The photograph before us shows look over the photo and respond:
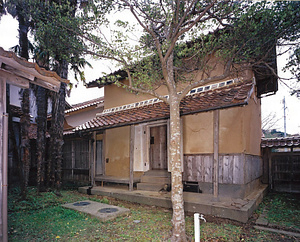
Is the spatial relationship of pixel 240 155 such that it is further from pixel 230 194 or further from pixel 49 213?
pixel 49 213

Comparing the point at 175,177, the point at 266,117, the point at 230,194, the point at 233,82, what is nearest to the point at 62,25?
the point at 175,177

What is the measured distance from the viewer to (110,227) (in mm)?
4672

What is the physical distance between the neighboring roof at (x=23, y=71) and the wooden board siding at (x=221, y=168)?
4.90m

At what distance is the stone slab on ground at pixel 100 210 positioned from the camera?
5.23 m

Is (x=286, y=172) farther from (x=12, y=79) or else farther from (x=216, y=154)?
(x=12, y=79)

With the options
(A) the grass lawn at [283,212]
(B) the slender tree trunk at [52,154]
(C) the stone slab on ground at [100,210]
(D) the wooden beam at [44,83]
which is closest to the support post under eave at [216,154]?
(A) the grass lawn at [283,212]

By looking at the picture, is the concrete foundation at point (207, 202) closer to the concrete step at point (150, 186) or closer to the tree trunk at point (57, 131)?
the concrete step at point (150, 186)

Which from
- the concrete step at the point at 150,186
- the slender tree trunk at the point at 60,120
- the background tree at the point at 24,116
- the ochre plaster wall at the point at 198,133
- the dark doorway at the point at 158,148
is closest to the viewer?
the ochre plaster wall at the point at 198,133

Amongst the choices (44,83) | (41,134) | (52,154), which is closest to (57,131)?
(41,134)

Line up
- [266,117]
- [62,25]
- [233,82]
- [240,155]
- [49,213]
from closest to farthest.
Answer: [62,25]
[49,213]
[240,155]
[233,82]
[266,117]

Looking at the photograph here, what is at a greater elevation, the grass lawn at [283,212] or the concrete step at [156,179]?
the concrete step at [156,179]

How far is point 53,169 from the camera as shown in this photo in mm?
8617

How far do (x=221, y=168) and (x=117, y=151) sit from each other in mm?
5000

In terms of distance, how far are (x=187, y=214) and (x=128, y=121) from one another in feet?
11.7
